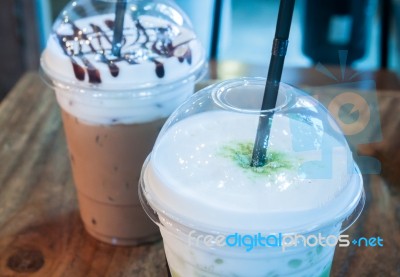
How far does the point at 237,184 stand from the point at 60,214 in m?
0.72

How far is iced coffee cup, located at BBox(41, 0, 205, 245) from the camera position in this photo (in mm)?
1217

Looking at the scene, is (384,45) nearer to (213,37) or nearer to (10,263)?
(213,37)

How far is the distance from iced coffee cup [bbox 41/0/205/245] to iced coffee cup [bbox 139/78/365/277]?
19cm

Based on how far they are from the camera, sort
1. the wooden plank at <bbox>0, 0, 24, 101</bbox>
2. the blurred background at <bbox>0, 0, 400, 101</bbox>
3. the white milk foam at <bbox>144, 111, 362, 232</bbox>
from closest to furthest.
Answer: the white milk foam at <bbox>144, 111, 362, 232</bbox> → the blurred background at <bbox>0, 0, 400, 101</bbox> → the wooden plank at <bbox>0, 0, 24, 101</bbox>

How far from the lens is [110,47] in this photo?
1.26m

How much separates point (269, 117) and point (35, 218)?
0.75m

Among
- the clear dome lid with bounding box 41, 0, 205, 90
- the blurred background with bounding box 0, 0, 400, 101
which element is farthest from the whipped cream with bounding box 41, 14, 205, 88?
the blurred background with bounding box 0, 0, 400, 101

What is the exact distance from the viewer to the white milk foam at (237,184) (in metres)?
0.83

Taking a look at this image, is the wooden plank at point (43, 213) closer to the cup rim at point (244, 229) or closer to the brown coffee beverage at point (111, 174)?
the brown coffee beverage at point (111, 174)

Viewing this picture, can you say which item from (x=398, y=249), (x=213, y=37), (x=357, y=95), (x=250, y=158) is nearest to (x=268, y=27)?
(x=213, y=37)

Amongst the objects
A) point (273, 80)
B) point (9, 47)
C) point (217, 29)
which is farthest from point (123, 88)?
point (9, 47)

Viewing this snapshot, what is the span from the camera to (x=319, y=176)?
0.90 meters

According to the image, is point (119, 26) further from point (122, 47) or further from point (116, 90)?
point (116, 90)

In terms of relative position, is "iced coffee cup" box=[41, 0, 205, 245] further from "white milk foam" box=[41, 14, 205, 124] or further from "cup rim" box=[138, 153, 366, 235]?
"cup rim" box=[138, 153, 366, 235]
